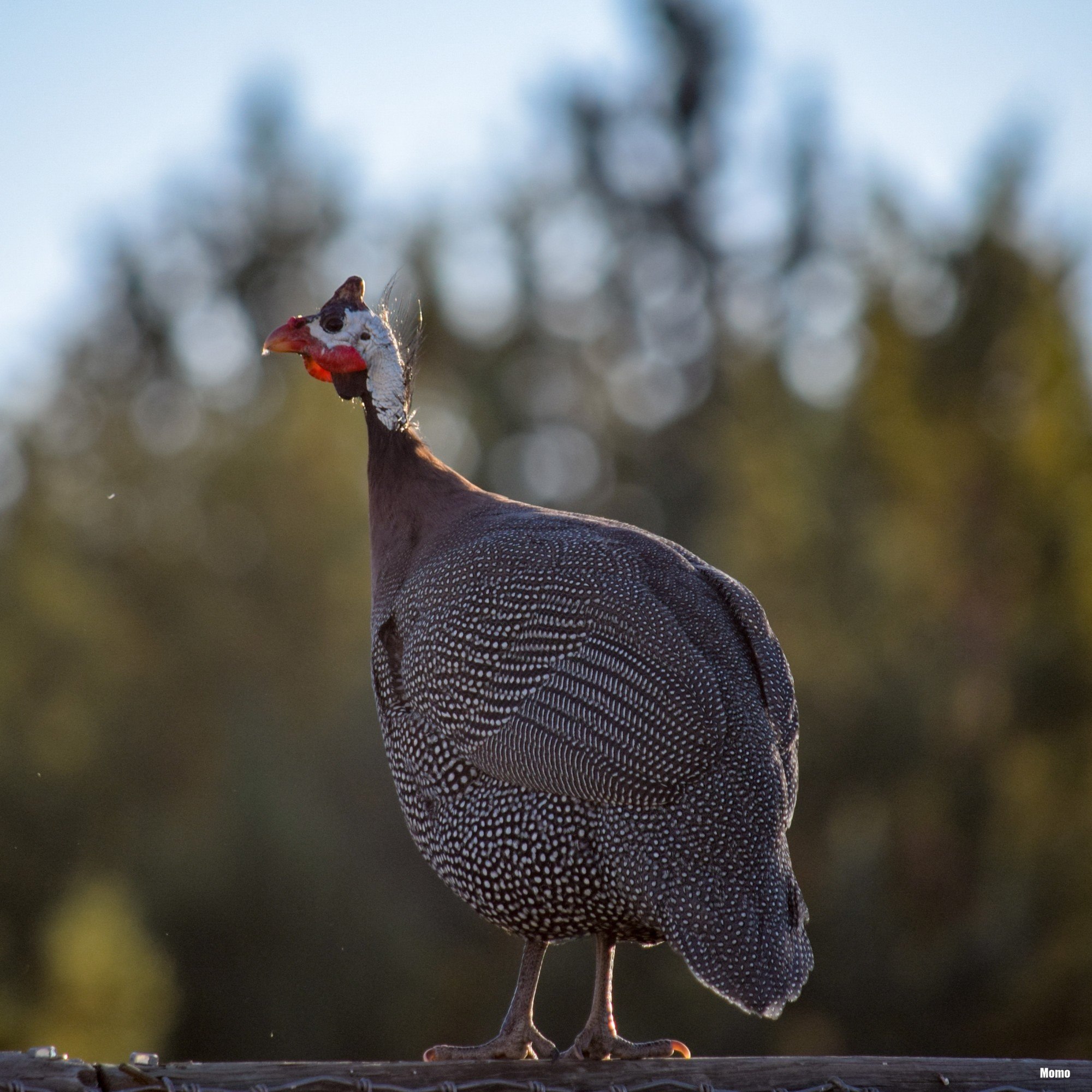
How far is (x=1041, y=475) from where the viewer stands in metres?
13.0

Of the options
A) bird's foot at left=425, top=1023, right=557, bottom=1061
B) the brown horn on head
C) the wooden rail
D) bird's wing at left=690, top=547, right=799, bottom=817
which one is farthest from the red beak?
the wooden rail

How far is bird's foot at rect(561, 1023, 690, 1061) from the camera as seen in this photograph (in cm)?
370

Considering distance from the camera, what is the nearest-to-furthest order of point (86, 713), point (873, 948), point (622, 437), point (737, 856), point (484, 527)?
point (737, 856)
point (484, 527)
point (873, 948)
point (86, 713)
point (622, 437)

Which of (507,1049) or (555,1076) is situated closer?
(555,1076)

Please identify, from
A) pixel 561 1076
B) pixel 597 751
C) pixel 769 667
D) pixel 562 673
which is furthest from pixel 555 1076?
pixel 769 667

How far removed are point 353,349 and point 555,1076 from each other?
7.62ft

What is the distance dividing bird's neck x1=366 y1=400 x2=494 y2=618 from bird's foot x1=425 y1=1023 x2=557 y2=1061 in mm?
1184

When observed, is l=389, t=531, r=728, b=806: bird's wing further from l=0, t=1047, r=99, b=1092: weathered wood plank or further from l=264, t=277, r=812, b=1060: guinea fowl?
l=0, t=1047, r=99, b=1092: weathered wood plank

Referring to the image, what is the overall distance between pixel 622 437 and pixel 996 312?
346 inches

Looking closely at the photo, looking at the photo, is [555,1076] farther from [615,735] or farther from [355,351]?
[355,351]

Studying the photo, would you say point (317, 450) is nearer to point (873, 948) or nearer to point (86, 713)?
point (86, 713)

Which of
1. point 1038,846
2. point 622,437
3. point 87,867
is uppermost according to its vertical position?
point 622,437

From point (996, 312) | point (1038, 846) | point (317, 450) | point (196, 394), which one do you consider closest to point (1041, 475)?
point (996, 312)

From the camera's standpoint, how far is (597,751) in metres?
3.64
